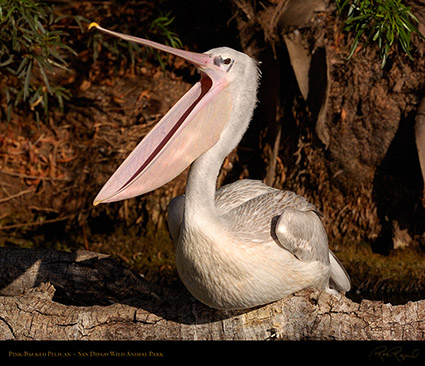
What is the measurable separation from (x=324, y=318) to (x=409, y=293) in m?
1.61

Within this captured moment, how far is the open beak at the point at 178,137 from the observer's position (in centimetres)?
254

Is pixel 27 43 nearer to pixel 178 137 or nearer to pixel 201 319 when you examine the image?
pixel 178 137

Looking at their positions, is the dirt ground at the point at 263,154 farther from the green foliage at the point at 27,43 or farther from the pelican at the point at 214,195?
the pelican at the point at 214,195

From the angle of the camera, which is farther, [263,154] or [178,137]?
[263,154]

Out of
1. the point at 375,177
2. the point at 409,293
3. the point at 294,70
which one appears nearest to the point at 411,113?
the point at 375,177

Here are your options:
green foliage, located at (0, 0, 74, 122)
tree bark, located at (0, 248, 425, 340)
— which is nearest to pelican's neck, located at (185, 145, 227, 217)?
tree bark, located at (0, 248, 425, 340)

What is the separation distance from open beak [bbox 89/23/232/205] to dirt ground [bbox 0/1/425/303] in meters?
1.93

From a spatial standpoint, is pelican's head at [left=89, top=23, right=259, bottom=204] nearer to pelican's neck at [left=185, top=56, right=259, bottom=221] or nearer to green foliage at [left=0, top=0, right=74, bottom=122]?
pelican's neck at [left=185, top=56, right=259, bottom=221]

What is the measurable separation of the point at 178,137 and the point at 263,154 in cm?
262

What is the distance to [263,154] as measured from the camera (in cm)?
517

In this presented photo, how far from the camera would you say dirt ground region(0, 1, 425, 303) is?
4.62 meters

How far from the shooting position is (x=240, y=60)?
2.81 m

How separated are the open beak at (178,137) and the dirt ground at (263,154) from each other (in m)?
1.93

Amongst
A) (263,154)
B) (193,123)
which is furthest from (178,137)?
A: (263,154)
